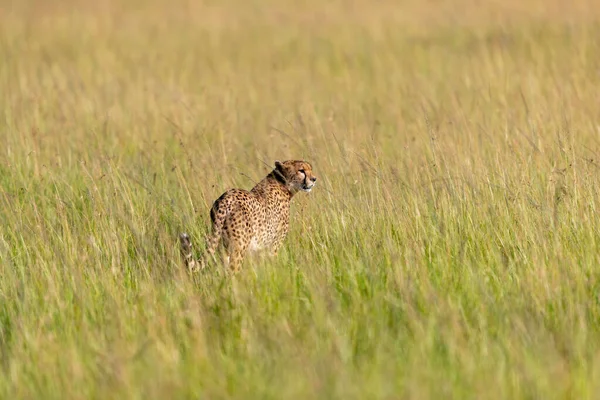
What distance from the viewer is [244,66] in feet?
36.7

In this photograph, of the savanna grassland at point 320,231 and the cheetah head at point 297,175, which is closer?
the savanna grassland at point 320,231

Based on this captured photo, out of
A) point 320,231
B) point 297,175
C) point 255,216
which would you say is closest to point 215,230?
point 255,216

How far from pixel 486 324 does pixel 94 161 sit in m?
3.55

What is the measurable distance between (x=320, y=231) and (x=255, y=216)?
0.39 meters

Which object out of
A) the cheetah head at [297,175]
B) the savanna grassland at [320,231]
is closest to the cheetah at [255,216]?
the cheetah head at [297,175]

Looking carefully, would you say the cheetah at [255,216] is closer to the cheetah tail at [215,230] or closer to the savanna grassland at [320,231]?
→ the cheetah tail at [215,230]

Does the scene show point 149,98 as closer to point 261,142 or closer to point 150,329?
point 261,142

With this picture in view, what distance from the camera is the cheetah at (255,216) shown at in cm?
532

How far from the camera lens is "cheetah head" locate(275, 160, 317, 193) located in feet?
18.9

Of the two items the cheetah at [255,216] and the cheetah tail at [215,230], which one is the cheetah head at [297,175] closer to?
the cheetah at [255,216]

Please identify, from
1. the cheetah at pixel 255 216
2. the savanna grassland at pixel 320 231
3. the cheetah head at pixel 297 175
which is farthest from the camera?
the cheetah head at pixel 297 175

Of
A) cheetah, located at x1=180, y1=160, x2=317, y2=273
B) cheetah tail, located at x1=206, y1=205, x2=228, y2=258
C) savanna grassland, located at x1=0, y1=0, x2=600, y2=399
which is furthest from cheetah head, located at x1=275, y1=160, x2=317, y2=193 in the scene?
cheetah tail, located at x1=206, y1=205, x2=228, y2=258

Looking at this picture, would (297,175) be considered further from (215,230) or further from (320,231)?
(215,230)

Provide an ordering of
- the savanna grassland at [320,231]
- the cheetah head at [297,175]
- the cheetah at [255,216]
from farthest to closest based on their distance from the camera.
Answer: the cheetah head at [297,175], the cheetah at [255,216], the savanna grassland at [320,231]
